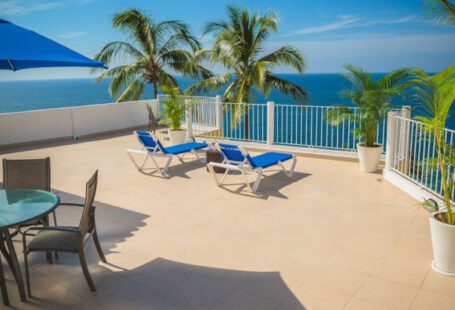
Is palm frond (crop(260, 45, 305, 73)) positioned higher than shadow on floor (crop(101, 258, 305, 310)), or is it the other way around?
palm frond (crop(260, 45, 305, 73))

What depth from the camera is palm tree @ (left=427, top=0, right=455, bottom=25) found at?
4.75 metres

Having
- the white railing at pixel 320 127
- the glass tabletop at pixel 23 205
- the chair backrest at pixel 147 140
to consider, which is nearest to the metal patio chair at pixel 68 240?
the glass tabletop at pixel 23 205

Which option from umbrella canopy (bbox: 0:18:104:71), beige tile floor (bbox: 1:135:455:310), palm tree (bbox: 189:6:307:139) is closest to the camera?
beige tile floor (bbox: 1:135:455:310)

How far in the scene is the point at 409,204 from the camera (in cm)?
576

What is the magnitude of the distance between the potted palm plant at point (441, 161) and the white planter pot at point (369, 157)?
314 cm

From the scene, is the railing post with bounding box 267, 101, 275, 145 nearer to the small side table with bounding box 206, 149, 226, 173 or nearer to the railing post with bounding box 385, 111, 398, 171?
the small side table with bounding box 206, 149, 226, 173

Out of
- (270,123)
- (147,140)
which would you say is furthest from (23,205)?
(270,123)

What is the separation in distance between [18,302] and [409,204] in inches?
202

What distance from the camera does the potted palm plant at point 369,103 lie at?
732cm

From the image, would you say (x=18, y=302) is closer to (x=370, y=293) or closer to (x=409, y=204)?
(x=370, y=293)

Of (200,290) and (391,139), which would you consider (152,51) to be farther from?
(200,290)

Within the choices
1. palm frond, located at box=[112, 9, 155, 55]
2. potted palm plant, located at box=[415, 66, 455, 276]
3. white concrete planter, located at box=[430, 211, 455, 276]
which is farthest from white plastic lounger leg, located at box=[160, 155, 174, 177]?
palm frond, located at box=[112, 9, 155, 55]

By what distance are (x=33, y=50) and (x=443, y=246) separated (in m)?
4.33

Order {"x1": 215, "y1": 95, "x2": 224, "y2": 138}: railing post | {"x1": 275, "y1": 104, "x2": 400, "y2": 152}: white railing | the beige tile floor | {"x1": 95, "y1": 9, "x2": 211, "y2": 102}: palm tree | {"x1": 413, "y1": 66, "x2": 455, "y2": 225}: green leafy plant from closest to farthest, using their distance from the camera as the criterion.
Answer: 1. the beige tile floor
2. {"x1": 413, "y1": 66, "x2": 455, "y2": 225}: green leafy plant
3. {"x1": 275, "y1": 104, "x2": 400, "y2": 152}: white railing
4. {"x1": 215, "y1": 95, "x2": 224, "y2": 138}: railing post
5. {"x1": 95, "y1": 9, "x2": 211, "y2": 102}: palm tree
